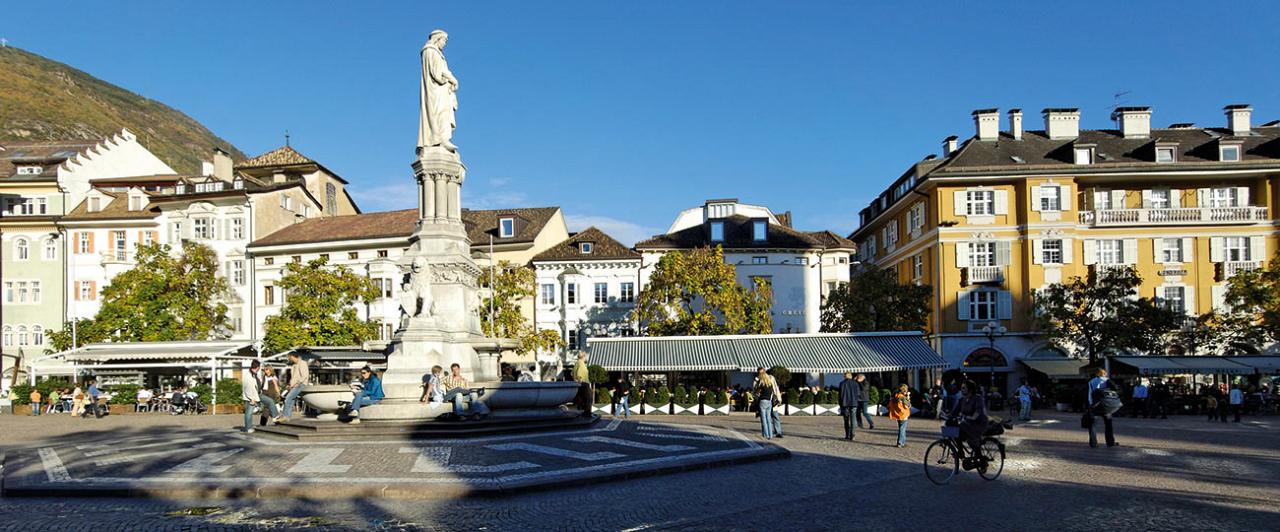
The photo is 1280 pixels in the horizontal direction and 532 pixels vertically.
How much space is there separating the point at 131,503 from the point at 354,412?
25.5 feet

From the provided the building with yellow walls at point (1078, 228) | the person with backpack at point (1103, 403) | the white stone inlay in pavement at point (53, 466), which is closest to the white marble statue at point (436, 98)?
the white stone inlay in pavement at point (53, 466)

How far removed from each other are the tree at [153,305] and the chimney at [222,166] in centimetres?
1333

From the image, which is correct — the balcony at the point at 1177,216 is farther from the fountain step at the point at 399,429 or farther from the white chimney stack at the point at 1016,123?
the fountain step at the point at 399,429

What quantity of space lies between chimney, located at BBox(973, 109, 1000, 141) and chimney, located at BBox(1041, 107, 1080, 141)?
2752mm

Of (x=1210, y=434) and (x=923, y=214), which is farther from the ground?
(x=923, y=214)

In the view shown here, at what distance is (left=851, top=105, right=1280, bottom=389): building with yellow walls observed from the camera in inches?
1902

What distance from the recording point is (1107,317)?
4266 cm

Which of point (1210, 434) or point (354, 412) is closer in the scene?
point (354, 412)

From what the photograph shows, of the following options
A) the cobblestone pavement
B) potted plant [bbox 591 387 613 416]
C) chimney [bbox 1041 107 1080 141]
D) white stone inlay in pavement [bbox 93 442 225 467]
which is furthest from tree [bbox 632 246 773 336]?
white stone inlay in pavement [bbox 93 442 225 467]

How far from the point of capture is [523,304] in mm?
57094

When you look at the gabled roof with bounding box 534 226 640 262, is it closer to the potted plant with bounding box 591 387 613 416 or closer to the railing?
the railing

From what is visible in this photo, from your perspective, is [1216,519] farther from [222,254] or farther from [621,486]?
[222,254]

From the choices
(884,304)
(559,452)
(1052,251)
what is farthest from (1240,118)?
(559,452)

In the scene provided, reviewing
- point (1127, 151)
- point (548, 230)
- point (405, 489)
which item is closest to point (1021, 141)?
point (1127, 151)
